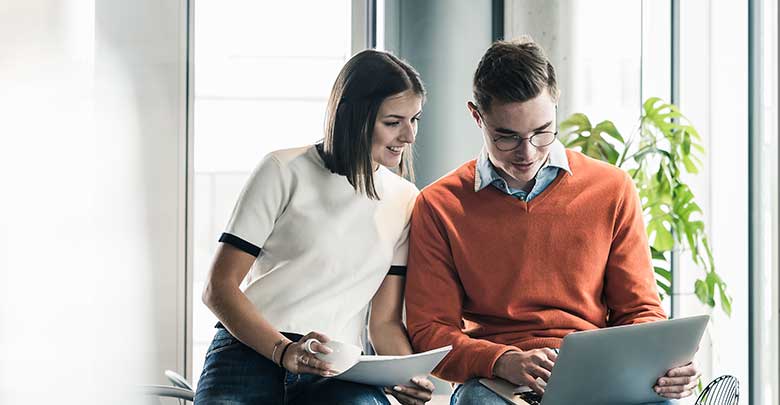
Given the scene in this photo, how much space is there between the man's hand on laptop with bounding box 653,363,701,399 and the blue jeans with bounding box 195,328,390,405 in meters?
0.48

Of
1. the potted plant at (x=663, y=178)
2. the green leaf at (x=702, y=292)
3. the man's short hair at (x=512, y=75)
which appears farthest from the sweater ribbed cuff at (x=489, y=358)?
the green leaf at (x=702, y=292)

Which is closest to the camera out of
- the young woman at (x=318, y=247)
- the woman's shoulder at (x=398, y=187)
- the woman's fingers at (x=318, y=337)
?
the woman's fingers at (x=318, y=337)

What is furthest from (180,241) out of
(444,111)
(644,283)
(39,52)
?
(39,52)

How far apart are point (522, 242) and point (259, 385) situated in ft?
1.87

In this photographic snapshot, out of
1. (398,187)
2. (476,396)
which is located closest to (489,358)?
(476,396)

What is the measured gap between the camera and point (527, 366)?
1.31 meters

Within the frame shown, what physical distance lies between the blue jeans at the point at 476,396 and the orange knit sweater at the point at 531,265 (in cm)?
4

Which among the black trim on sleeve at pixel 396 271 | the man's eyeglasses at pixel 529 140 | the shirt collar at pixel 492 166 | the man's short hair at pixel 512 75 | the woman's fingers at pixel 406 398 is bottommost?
the woman's fingers at pixel 406 398

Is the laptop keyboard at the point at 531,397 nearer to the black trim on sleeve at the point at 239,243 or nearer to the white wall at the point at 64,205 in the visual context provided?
the black trim on sleeve at the point at 239,243

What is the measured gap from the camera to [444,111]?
244cm

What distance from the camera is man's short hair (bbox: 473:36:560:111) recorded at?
1.45 meters

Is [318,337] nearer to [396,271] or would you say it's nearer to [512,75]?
[396,271]

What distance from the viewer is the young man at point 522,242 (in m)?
1.46

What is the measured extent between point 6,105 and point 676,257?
8.20 feet
